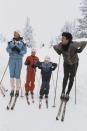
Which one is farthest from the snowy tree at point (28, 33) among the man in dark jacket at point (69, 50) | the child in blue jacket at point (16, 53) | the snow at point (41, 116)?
the man in dark jacket at point (69, 50)

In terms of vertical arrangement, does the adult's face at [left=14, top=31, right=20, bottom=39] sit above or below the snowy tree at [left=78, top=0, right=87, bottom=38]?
above

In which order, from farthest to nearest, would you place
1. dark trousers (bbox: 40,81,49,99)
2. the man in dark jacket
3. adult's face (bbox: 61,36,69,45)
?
dark trousers (bbox: 40,81,49,99), the man in dark jacket, adult's face (bbox: 61,36,69,45)

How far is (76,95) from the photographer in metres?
18.8

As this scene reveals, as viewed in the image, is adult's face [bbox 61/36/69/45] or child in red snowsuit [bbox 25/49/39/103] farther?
child in red snowsuit [bbox 25/49/39/103]

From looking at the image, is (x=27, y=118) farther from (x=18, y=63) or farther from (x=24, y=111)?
(x=18, y=63)

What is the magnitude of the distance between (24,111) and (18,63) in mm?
1985

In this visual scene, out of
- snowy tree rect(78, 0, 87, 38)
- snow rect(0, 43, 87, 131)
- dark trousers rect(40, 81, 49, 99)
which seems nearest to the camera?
snow rect(0, 43, 87, 131)

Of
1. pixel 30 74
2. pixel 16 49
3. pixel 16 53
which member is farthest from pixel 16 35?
pixel 30 74

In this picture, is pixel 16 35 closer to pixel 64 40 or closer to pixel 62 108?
pixel 64 40

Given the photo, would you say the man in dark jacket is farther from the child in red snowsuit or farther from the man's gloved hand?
the child in red snowsuit

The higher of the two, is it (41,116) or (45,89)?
(45,89)

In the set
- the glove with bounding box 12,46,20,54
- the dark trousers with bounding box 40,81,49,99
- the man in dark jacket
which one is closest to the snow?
the dark trousers with bounding box 40,81,49,99

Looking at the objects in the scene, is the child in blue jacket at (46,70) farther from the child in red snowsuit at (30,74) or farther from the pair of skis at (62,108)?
the pair of skis at (62,108)

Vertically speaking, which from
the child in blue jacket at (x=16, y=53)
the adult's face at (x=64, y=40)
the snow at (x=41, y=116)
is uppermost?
the adult's face at (x=64, y=40)
